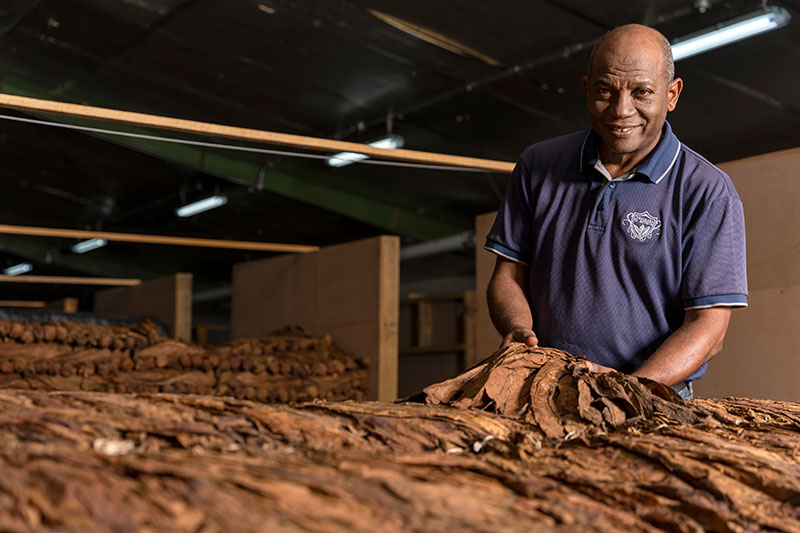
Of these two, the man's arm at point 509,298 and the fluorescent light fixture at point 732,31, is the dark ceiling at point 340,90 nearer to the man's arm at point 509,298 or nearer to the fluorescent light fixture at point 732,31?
the fluorescent light fixture at point 732,31

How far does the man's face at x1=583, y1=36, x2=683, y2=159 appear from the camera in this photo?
1702 mm

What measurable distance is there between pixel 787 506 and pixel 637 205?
934mm

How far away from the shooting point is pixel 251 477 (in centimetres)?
79

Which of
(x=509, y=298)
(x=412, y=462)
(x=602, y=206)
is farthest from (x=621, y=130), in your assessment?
(x=412, y=462)

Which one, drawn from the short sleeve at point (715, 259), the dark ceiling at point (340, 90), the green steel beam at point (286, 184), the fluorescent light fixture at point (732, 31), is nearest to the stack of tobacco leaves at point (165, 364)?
the dark ceiling at point (340, 90)

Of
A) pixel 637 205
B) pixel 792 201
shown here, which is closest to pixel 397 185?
pixel 792 201

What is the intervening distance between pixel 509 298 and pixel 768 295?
1.64 meters

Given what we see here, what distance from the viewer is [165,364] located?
486cm

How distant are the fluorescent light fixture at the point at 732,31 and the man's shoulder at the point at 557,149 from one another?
130 inches

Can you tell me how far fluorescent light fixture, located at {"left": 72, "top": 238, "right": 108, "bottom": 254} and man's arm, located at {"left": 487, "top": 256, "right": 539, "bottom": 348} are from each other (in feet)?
36.3

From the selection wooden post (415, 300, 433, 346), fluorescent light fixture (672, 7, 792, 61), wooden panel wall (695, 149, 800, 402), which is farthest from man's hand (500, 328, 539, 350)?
wooden post (415, 300, 433, 346)

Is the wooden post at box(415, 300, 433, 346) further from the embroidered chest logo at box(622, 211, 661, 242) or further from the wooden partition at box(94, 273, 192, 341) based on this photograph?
the embroidered chest logo at box(622, 211, 661, 242)

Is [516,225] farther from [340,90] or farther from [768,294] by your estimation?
[340,90]

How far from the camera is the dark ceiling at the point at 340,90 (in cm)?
595
